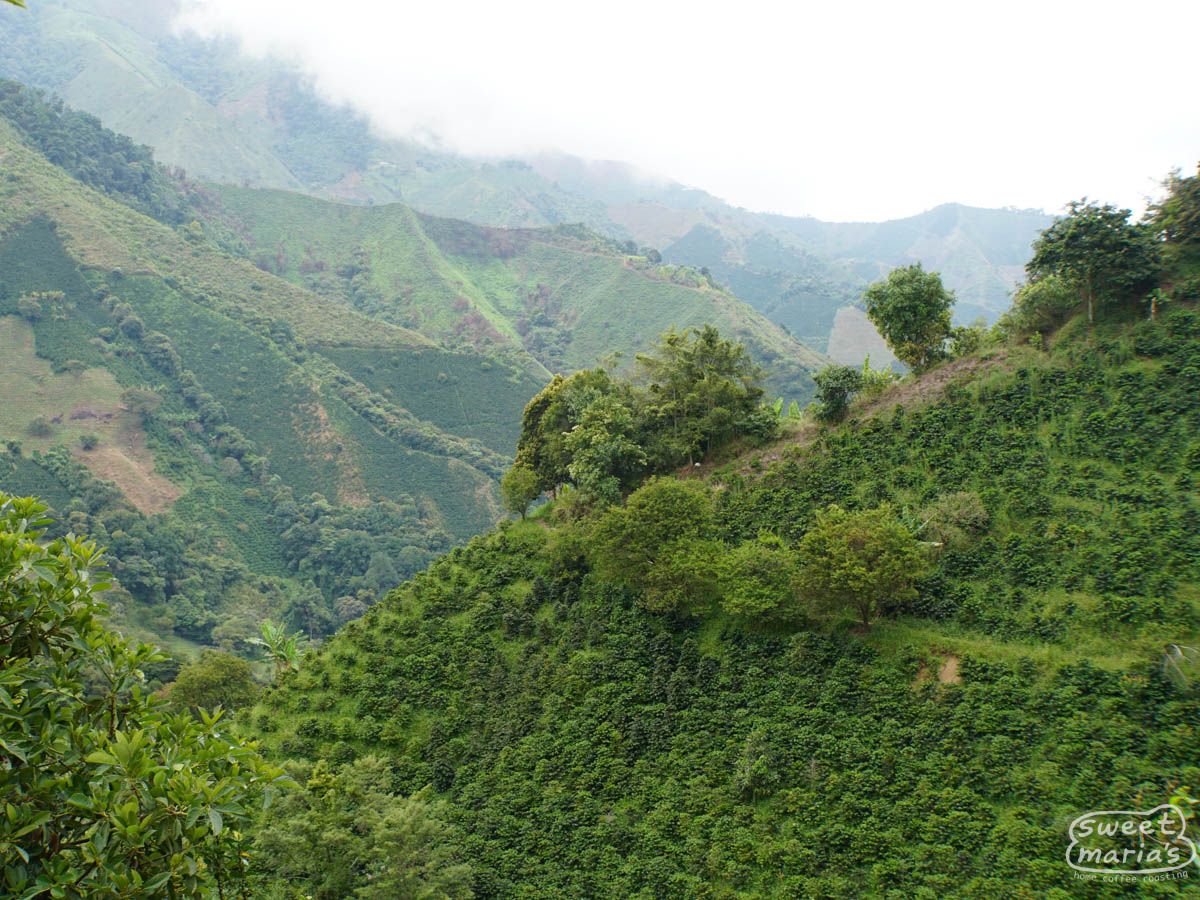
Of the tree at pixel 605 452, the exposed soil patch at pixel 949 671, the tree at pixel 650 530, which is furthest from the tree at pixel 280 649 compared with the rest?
the exposed soil patch at pixel 949 671

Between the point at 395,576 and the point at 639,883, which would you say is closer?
the point at 639,883

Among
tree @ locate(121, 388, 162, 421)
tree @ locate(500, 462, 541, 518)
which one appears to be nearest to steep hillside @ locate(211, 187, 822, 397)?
tree @ locate(121, 388, 162, 421)

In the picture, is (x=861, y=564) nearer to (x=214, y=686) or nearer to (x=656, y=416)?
(x=656, y=416)

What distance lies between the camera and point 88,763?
4.71 m

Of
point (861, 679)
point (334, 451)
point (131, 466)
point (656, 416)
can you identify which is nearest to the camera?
point (861, 679)

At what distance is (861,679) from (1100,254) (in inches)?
564

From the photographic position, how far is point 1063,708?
14938mm

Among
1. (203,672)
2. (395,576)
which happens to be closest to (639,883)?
(203,672)

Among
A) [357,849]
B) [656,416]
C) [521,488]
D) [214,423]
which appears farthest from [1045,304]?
[214,423]

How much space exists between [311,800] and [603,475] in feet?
46.6

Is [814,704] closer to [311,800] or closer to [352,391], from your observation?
[311,800]

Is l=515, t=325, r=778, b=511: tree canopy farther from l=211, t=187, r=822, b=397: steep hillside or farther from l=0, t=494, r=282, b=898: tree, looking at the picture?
l=211, t=187, r=822, b=397: steep hillside

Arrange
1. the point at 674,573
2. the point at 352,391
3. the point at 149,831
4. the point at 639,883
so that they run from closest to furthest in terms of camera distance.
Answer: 1. the point at 149,831
2. the point at 639,883
3. the point at 674,573
4. the point at 352,391

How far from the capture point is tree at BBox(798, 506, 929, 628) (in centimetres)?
1803
